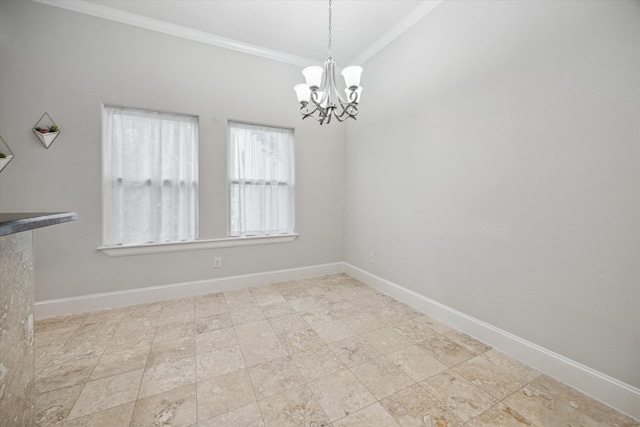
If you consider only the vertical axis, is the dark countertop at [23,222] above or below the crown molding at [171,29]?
below

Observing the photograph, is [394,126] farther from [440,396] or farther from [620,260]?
[440,396]

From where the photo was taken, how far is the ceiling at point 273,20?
98.0 inches

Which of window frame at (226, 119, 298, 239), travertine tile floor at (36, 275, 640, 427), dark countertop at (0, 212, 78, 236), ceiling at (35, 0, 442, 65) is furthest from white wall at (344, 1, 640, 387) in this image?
dark countertop at (0, 212, 78, 236)

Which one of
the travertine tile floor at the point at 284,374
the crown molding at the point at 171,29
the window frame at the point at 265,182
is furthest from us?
the window frame at the point at 265,182

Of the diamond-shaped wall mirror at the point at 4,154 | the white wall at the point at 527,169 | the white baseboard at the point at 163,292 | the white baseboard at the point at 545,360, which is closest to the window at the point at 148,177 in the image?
the white baseboard at the point at 163,292

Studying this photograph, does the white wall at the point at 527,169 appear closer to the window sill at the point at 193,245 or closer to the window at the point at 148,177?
the window sill at the point at 193,245

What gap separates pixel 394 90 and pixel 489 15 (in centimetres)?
105

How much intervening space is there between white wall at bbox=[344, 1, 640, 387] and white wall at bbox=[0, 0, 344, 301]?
69.9 inches

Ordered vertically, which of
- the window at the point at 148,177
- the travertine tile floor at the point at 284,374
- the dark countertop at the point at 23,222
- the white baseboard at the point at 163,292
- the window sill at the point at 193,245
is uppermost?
the window at the point at 148,177

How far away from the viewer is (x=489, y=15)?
200cm

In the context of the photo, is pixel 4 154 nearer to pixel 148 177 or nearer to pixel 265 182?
pixel 148 177

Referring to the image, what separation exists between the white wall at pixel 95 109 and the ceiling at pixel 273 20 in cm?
12

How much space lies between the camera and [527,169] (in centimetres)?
180

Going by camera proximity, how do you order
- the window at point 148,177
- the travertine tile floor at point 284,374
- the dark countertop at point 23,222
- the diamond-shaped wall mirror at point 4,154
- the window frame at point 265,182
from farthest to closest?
the window frame at point 265,182, the window at point 148,177, the diamond-shaped wall mirror at point 4,154, the travertine tile floor at point 284,374, the dark countertop at point 23,222
